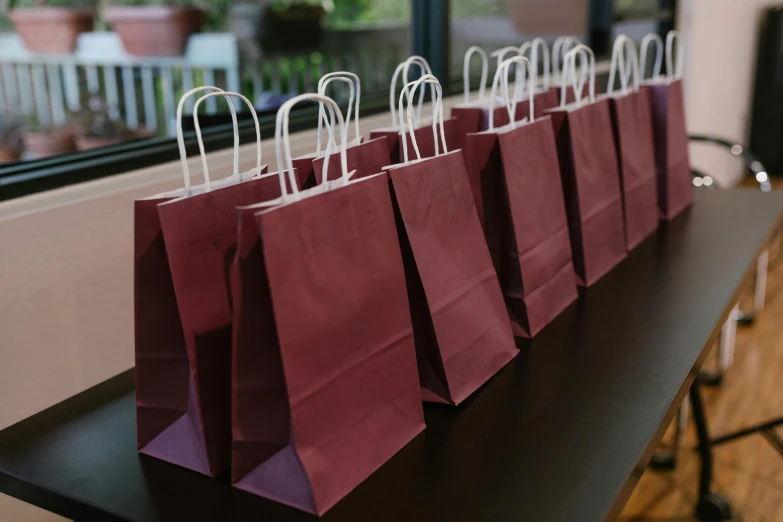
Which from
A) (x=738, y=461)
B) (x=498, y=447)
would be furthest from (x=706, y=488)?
(x=498, y=447)

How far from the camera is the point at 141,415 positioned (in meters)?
0.82

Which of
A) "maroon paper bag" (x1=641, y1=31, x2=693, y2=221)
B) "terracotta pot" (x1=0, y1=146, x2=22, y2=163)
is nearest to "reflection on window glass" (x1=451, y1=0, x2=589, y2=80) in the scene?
"maroon paper bag" (x1=641, y1=31, x2=693, y2=221)

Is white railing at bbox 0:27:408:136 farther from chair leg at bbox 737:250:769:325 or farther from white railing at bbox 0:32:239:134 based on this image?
chair leg at bbox 737:250:769:325

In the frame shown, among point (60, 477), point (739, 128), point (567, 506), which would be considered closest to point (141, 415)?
point (60, 477)

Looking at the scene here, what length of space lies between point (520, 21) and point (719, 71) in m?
1.80

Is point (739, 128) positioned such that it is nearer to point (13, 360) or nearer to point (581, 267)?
point (581, 267)

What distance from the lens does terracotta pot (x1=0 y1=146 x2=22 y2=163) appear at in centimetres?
124

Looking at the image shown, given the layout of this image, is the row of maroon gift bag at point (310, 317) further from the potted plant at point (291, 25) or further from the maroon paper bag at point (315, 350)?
the potted plant at point (291, 25)

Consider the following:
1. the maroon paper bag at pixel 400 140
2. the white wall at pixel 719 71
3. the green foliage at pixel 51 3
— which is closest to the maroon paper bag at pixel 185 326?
the maroon paper bag at pixel 400 140

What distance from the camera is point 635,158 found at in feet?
4.98

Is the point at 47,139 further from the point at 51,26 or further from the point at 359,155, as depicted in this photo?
the point at 359,155

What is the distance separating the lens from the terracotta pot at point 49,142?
1.31 m

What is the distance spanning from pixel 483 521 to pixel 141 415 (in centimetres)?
38

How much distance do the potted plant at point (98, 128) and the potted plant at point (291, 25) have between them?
113cm
